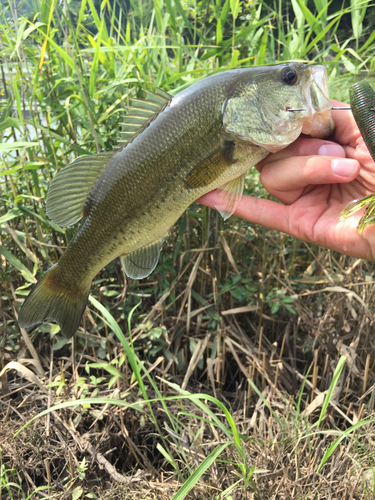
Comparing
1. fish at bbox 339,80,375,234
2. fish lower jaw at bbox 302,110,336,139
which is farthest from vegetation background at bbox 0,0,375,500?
fish at bbox 339,80,375,234

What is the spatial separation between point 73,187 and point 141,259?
0.37 metres

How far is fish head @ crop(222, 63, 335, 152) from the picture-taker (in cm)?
141

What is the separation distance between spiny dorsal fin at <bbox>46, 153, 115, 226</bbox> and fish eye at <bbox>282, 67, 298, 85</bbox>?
2.18ft

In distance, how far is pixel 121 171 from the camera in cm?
155

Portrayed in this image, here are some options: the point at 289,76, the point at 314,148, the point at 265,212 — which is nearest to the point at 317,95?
the point at 289,76

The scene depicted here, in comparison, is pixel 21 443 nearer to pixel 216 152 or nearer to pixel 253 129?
pixel 216 152

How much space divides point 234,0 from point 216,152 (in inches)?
40.1

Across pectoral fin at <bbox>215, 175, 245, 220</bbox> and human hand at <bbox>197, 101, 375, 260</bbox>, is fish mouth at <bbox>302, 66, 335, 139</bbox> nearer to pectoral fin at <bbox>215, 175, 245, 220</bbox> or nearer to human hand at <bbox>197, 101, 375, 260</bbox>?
human hand at <bbox>197, 101, 375, 260</bbox>

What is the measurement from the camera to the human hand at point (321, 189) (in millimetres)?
1521

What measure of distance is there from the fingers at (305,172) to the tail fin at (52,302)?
0.86m

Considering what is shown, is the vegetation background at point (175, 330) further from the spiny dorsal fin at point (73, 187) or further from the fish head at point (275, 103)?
the fish head at point (275, 103)

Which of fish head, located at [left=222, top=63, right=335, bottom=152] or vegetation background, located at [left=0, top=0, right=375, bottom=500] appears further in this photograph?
vegetation background, located at [left=0, top=0, right=375, bottom=500]

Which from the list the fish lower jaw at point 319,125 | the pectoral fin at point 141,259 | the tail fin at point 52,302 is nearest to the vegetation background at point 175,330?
the tail fin at point 52,302

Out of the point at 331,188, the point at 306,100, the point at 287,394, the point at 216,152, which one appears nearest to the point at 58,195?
the point at 216,152
